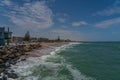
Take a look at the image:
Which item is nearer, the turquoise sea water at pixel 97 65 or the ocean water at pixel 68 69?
the ocean water at pixel 68 69

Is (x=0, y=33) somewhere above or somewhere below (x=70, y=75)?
above

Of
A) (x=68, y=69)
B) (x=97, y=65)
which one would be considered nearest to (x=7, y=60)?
(x=68, y=69)

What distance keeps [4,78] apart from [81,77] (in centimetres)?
899

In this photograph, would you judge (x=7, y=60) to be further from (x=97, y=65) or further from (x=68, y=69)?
(x=97, y=65)

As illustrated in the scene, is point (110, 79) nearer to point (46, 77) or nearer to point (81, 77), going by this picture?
point (81, 77)

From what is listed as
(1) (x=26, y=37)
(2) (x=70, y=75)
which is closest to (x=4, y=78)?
(2) (x=70, y=75)

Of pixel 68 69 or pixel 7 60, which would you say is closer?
pixel 68 69

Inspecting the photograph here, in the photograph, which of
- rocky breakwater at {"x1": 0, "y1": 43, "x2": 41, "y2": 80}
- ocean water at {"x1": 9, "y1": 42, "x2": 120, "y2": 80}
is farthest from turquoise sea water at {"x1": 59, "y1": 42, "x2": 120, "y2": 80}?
rocky breakwater at {"x1": 0, "y1": 43, "x2": 41, "y2": 80}

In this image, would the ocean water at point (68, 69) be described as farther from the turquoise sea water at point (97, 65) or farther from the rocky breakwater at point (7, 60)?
the rocky breakwater at point (7, 60)

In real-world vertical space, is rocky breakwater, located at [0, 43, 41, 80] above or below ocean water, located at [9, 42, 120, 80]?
above

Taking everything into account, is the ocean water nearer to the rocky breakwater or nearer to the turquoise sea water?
the turquoise sea water

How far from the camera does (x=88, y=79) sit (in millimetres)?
18578

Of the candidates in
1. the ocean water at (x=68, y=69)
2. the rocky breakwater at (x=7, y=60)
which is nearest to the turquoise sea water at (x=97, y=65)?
the ocean water at (x=68, y=69)

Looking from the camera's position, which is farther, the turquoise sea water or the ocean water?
the turquoise sea water
